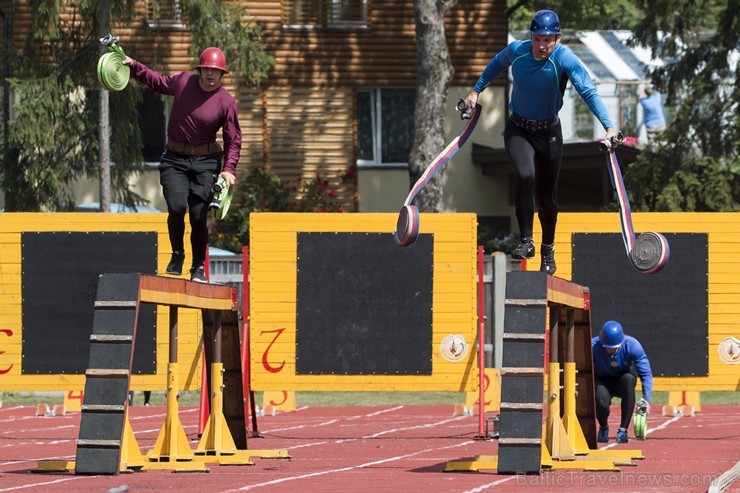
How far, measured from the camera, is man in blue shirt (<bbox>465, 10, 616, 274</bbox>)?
13.3m

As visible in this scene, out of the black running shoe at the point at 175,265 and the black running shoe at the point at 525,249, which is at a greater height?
the black running shoe at the point at 525,249

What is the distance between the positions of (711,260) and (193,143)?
767cm

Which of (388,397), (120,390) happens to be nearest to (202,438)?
(120,390)

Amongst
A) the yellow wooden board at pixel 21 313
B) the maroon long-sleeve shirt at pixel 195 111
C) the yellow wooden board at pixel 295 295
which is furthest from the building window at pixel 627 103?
the maroon long-sleeve shirt at pixel 195 111

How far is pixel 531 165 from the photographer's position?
13.4 m

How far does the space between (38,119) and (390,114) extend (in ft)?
30.3

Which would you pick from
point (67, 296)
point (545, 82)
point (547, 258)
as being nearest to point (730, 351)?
point (547, 258)

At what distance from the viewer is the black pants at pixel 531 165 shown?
44.0 ft

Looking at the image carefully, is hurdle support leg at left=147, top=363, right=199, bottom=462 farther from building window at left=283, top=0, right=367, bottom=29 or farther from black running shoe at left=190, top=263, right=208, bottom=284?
building window at left=283, top=0, right=367, bottom=29

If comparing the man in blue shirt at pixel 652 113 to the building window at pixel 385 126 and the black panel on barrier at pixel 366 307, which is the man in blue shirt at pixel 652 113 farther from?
the black panel on barrier at pixel 366 307

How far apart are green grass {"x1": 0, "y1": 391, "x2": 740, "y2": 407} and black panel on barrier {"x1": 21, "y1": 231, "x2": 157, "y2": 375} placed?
15.6 ft

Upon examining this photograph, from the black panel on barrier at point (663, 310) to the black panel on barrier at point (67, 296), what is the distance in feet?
16.8

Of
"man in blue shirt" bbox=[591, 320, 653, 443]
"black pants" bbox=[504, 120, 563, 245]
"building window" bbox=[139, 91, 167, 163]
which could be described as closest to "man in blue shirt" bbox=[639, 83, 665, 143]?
"building window" bbox=[139, 91, 167, 163]

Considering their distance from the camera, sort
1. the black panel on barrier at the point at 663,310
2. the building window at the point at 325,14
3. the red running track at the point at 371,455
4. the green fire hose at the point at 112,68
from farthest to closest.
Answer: the building window at the point at 325,14, the black panel on barrier at the point at 663,310, the green fire hose at the point at 112,68, the red running track at the point at 371,455
